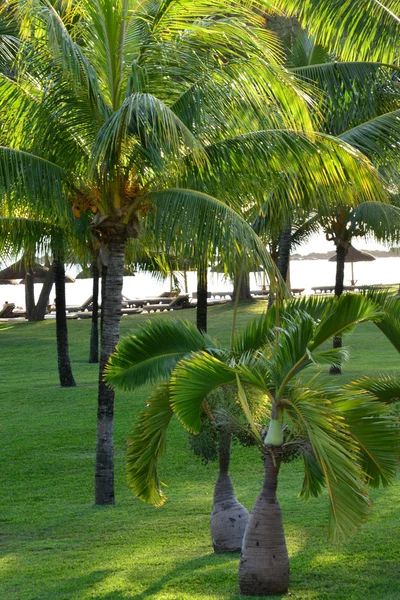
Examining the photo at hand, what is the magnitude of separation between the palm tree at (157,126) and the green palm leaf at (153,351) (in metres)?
1.66

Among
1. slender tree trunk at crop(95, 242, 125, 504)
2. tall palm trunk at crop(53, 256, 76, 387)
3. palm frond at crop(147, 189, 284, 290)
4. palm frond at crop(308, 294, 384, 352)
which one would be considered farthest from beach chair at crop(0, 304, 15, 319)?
palm frond at crop(308, 294, 384, 352)

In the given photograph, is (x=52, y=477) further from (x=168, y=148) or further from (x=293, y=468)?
(x=168, y=148)

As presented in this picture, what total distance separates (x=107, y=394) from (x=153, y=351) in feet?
12.2

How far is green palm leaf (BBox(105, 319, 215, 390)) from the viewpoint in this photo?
8680mm

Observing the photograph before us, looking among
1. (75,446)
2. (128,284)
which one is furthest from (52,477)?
(128,284)

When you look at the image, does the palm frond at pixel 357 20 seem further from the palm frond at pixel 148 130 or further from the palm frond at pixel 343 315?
the palm frond at pixel 343 315

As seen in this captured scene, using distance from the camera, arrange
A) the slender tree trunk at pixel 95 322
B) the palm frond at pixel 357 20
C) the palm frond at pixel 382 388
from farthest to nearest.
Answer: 1. the slender tree trunk at pixel 95 322
2. the palm frond at pixel 357 20
3. the palm frond at pixel 382 388

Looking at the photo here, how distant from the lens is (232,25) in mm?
10523

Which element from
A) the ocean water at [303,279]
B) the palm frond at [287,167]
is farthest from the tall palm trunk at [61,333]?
the ocean water at [303,279]

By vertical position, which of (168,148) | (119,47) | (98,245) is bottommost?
(98,245)

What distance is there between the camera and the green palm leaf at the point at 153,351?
8.68 m

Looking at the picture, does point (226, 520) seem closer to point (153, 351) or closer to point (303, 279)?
point (153, 351)

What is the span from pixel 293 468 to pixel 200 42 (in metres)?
6.18

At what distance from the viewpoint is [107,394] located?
1230 cm
